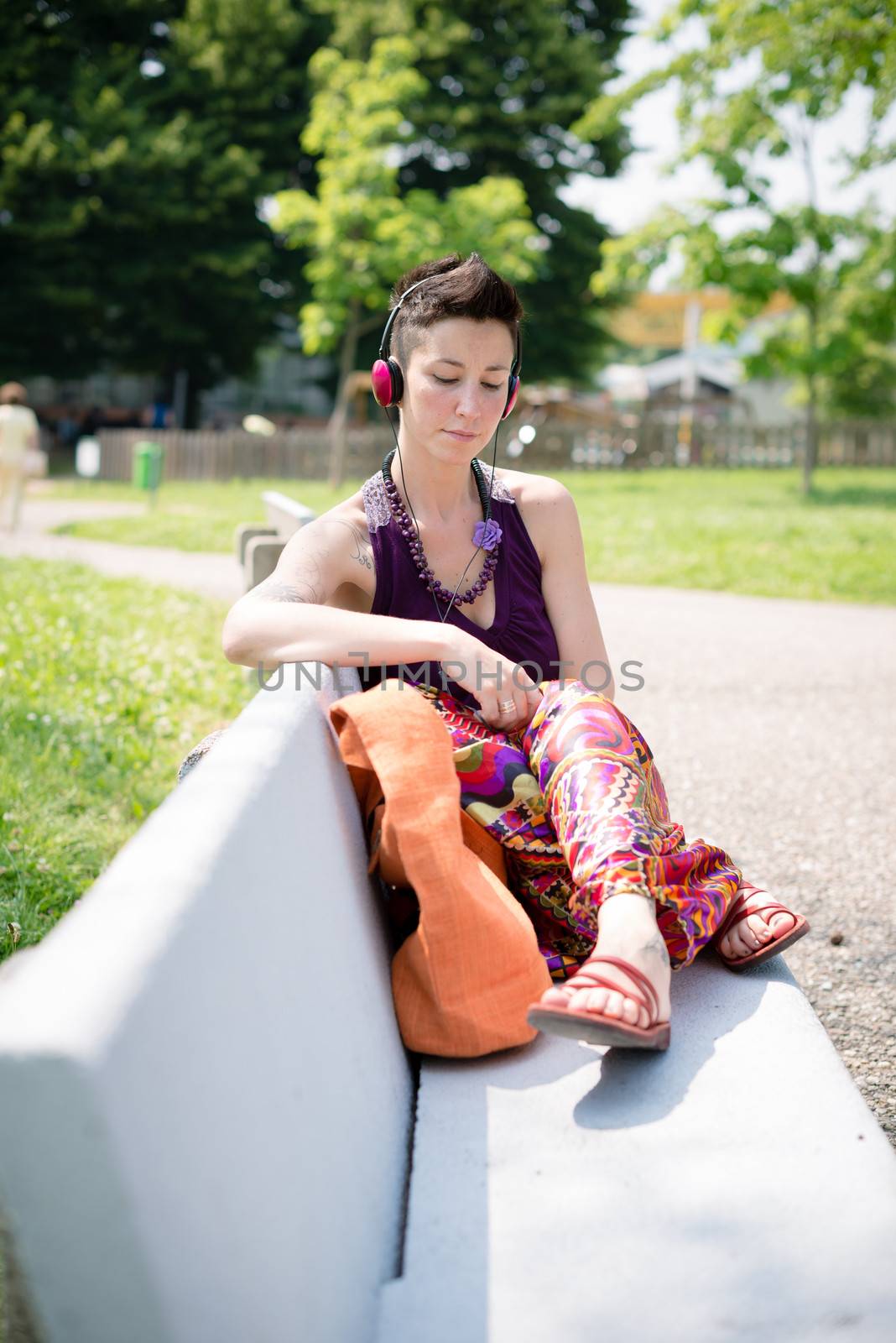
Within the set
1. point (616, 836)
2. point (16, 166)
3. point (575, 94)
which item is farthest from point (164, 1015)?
point (575, 94)

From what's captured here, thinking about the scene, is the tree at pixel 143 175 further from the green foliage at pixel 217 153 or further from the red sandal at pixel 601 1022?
the red sandal at pixel 601 1022

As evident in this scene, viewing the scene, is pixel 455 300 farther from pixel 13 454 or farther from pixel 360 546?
pixel 13 454

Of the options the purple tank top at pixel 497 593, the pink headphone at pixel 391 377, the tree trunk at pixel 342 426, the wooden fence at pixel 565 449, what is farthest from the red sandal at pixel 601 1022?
the wooden fence at pixel 565 449

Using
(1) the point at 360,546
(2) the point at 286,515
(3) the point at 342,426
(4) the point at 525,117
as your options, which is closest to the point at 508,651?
(1) the point at 360,546

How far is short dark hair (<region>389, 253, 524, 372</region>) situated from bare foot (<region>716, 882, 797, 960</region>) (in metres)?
1.41

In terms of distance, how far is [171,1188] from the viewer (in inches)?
43.6

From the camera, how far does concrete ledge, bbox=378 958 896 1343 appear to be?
148 centimetres

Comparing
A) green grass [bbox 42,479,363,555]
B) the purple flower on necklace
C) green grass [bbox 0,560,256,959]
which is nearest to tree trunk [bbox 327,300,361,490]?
green grass [bbox 42,479,363,555]

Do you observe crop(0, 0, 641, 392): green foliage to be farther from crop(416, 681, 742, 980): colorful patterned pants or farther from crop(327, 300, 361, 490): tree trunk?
crop(416, 681, 742, 980): colorful patterned pants

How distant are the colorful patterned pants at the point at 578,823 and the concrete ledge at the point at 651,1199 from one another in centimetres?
27

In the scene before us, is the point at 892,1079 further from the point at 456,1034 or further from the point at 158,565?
the point at 158,565

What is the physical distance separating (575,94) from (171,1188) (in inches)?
1514

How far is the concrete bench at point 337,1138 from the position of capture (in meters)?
1.07

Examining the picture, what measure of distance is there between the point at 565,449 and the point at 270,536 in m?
23.5
